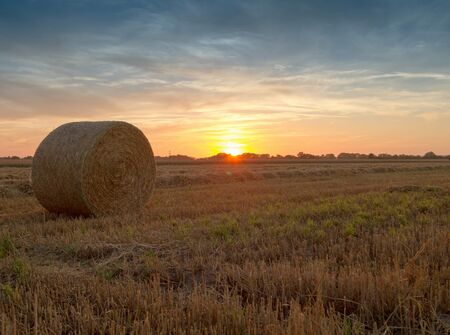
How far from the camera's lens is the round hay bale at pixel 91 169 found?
11648mm

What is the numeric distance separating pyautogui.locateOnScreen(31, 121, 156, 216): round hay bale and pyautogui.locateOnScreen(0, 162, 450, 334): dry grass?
87 cm

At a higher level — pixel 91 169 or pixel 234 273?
pixel 91 169

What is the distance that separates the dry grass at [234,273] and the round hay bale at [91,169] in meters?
0.87

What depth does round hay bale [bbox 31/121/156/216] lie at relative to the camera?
1165 cm

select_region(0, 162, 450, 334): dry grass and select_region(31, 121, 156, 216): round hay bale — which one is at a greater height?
select_region(31, 121, 156, 216): round hay bale

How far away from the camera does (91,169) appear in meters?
11.9

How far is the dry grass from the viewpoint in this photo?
160 inches

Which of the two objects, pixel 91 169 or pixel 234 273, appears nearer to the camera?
pixel 234 273

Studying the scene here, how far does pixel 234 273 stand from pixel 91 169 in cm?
755

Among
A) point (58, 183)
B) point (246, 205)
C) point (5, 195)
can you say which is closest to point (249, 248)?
point (246, 205)

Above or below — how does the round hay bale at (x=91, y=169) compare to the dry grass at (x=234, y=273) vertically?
above

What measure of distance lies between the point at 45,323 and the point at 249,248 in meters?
3.54

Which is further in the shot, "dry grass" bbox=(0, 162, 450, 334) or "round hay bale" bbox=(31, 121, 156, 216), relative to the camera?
"round hay bale" bbox=(31, 121, 156, 216)

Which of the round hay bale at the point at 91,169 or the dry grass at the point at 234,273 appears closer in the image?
the dry grass at the point at 234,273
